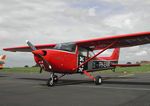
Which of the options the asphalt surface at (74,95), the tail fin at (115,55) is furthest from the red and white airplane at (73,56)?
the tail fin at (115,55)

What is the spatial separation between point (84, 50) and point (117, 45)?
2755 mm

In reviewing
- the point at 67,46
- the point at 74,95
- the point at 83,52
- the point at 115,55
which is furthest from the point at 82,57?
the point at 115,55

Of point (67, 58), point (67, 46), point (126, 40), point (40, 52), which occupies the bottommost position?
point (67, 58)

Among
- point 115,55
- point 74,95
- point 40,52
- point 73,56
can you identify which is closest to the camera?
point 74,95

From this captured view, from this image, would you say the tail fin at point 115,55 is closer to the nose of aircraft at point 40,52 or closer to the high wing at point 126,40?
the high wing at point 126,40

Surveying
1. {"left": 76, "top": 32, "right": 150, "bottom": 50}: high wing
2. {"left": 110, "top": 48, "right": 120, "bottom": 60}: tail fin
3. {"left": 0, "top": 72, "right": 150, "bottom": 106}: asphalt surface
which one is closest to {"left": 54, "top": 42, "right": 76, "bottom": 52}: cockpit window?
{"left": 76, "top": 32, "right": 150, "bottom": 50}: high wing

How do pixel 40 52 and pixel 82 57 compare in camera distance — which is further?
pixel 82 57

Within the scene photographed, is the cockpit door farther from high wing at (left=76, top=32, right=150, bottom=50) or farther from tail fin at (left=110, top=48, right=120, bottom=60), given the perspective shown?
tail fin at (left=110, top=48, right=120, bottom=60)

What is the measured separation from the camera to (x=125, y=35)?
400 inches

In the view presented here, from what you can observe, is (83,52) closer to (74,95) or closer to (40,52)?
(40,52)

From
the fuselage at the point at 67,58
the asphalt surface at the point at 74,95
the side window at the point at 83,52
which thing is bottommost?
the asphalt surface at the point at 74,95

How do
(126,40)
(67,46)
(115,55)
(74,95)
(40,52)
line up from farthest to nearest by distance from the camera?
(115,55)
(126,40)
(67,46)
(40,52)
(74,95)

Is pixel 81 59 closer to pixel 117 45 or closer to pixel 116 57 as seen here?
pixel 117 45

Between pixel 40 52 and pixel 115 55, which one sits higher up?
pixel 115 55
